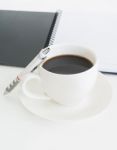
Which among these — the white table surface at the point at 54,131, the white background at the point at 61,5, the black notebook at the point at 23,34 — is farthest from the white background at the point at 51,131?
the white background at the point at 61,5

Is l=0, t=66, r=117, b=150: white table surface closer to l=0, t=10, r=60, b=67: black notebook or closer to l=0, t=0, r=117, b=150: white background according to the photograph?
l=0, t=0, r=117, b=150: white background

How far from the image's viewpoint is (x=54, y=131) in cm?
40

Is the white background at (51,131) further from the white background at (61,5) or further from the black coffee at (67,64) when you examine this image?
the white background at (61,5)

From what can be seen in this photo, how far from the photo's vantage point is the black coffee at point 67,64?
406mm

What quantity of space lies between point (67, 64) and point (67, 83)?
0.17ft

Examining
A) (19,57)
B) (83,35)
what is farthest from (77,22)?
(19,57)

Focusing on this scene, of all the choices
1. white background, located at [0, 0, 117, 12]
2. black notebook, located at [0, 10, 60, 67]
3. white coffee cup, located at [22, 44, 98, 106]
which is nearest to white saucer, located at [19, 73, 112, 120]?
white coffee cup, located at [22, 44, 98, 106]

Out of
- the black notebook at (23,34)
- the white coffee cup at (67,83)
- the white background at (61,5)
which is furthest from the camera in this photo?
the white background at (61,5)

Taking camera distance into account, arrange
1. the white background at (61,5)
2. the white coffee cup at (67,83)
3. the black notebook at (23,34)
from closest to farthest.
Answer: the white coffee cup at (67,83)
the black notebook at (23,34)
the white background at (61,5)

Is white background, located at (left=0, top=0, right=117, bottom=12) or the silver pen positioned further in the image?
white background, located at (left=0, top=0, right=117, bottom=12)

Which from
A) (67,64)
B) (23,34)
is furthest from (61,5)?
(67,64)

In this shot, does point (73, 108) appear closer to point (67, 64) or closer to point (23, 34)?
point (67, 64)

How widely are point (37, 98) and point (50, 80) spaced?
0.05m

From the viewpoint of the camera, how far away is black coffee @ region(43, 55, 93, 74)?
0.41 m
